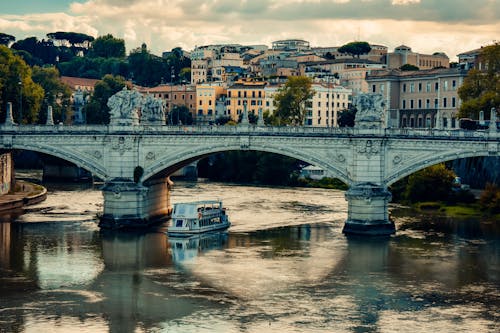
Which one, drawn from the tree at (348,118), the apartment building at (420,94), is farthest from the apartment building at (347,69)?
the apartment building at (420,94)

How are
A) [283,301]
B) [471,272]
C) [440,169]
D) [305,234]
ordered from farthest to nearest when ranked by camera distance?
[440,169] < [305,234] < [471,272] < [283,301]

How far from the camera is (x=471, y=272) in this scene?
44.0 metres

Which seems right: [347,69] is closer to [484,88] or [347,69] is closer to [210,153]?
[484,88]

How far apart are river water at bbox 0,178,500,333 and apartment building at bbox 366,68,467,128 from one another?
3133 centimetres

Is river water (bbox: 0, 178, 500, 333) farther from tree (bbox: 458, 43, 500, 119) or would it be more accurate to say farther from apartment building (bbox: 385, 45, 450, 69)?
apartment building (bbox: 385, 45, 450, 69)

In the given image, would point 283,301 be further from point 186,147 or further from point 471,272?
point 186,147

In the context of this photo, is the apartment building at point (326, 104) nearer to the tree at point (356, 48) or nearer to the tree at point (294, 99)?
the tree at point (294, 99)

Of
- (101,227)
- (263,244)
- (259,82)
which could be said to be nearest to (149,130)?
(101,227)

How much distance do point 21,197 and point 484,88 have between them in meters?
36.8

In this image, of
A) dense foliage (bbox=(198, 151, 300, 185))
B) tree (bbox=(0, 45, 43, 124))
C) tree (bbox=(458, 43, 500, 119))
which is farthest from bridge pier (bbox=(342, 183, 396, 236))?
tree (bbox=(0, 45, 43, 124))

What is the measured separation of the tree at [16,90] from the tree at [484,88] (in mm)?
34693

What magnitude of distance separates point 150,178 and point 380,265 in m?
17.8

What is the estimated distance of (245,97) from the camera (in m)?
123

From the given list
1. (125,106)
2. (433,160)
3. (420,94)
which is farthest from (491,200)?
(420,94)
